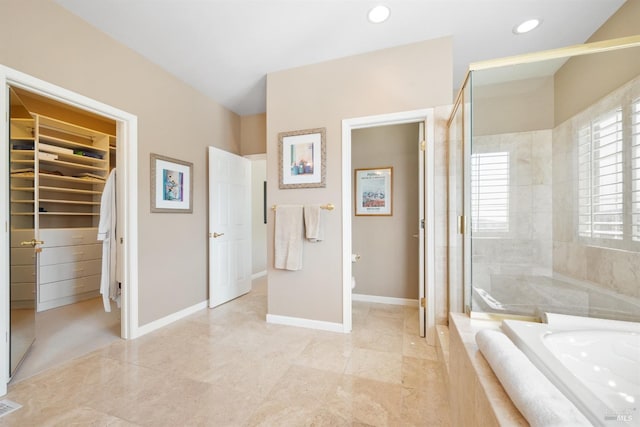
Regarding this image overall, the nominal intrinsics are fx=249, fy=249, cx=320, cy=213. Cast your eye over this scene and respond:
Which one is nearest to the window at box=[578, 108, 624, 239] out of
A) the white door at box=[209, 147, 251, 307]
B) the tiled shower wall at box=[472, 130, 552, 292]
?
the tiled shower wall at box=[472, 130, 552, 292]

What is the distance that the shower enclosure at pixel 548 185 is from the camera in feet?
5.04

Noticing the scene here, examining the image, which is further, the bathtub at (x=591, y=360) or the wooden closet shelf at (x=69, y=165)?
the wooden closet shelf at (x=69, y=165)

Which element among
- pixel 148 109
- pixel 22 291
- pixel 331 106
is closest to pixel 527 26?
pixel 331 106

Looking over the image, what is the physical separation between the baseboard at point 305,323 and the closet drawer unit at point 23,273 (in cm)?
188

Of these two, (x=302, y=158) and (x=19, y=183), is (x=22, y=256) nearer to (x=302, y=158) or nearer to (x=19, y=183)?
(x=19, y=183)

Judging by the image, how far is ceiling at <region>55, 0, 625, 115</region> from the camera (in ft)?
6.14

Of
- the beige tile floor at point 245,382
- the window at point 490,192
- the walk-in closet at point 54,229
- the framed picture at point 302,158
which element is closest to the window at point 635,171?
the window at point 490,192

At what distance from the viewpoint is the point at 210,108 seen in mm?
3164

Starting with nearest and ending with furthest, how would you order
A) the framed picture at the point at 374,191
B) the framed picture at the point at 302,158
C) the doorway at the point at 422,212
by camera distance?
the doorway at the point at 422,212 → the framed picture at the point at 302,158 → the framed picture at the point at 374,191

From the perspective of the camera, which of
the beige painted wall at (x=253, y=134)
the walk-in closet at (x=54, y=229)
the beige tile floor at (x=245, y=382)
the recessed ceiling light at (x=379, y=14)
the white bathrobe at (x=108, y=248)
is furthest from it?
the beige painted wall at (x=253, y=134)

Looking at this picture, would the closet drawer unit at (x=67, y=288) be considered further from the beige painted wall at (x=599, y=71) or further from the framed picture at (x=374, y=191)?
the beige painted wall at (x=599, y=71)

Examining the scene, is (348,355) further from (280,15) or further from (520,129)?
(280,15)

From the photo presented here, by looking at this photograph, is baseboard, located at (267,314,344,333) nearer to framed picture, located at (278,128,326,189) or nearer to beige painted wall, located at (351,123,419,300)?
beige painted wall, located at (351,123,419,300)

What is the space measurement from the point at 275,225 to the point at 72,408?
1.79m
